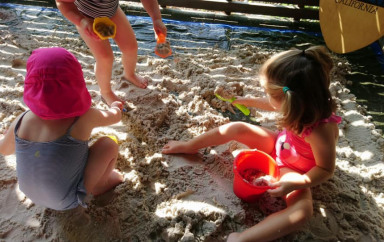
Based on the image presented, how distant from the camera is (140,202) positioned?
1275 mm

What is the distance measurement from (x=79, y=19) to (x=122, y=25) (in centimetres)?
Answer: 27

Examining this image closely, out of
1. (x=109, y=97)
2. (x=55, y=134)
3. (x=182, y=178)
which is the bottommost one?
(x=182, y=178)

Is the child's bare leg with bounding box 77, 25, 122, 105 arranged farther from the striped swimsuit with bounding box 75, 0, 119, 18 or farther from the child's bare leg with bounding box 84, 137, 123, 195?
the child's bare leg with bounding box 84, 137, 123, 195

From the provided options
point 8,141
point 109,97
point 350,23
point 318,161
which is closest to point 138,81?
point 109,97

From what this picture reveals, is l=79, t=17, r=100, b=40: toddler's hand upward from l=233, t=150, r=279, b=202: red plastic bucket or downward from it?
upward

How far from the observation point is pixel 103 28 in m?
1.34

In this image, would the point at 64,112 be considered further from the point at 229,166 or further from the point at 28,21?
the point at 28,21

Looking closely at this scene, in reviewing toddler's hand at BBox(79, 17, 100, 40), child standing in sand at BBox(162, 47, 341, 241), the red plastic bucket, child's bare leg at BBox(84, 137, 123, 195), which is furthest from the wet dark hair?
toddler's hand at BBox(79, 17, 100, 40)

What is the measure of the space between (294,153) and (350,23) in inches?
55.5

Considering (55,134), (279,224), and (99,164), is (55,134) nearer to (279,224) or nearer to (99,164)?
(99,164)

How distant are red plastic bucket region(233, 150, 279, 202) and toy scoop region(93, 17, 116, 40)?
0.81 m

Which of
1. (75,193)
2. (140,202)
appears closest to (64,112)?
(75,193)

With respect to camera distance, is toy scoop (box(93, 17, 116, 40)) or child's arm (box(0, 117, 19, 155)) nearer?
child's arm (box(0, 117, 19, 155))

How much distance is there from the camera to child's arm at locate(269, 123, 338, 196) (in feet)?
3.58
